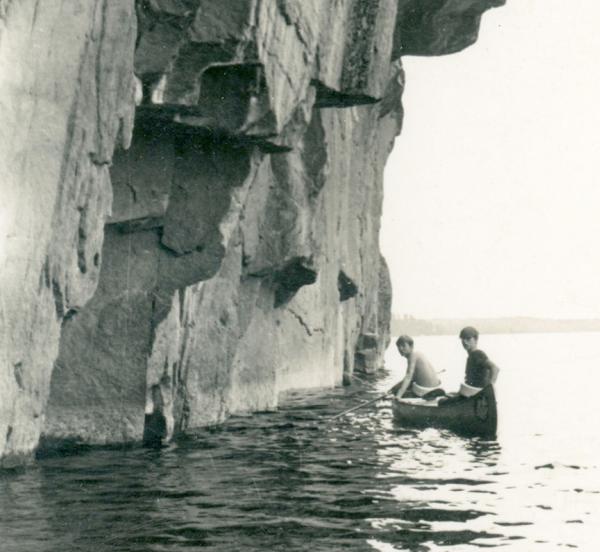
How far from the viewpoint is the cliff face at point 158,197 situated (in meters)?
12.7

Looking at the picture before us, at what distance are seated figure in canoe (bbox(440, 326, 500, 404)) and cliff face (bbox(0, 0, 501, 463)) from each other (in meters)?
4.66

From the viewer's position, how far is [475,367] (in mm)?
20438

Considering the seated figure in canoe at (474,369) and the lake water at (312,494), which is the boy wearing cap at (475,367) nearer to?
the seated figure in canoe at (474,369)

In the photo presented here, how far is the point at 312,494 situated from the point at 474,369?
758 centimetres

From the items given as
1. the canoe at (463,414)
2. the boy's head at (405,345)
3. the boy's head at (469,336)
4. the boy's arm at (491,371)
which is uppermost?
the boy's head at (469,336)

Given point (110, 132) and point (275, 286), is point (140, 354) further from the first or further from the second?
point (275, 286)

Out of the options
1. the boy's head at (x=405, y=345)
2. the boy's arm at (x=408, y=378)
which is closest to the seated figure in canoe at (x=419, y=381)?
the boy's arm at (x=408, y=378)

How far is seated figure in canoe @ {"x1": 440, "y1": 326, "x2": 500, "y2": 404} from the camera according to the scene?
66.0 feet

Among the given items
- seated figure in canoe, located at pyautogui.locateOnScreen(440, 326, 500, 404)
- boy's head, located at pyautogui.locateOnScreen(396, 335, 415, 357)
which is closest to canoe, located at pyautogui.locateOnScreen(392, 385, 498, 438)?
seated figure in canoe, located at pyautogui.locateOnScreen(440, 326, 500, 404)

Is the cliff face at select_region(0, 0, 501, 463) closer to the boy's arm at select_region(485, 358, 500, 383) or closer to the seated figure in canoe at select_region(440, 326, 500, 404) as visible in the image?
the seated figure in canoe at select_region(440, 326, 500, 404)

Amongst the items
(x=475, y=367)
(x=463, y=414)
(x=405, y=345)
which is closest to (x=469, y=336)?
(x=475, y=367)

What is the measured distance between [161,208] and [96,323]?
226cm

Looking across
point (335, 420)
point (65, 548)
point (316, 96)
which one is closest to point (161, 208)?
point (316, 96)

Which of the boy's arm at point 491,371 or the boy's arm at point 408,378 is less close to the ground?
the boy's arm at point 491,371
